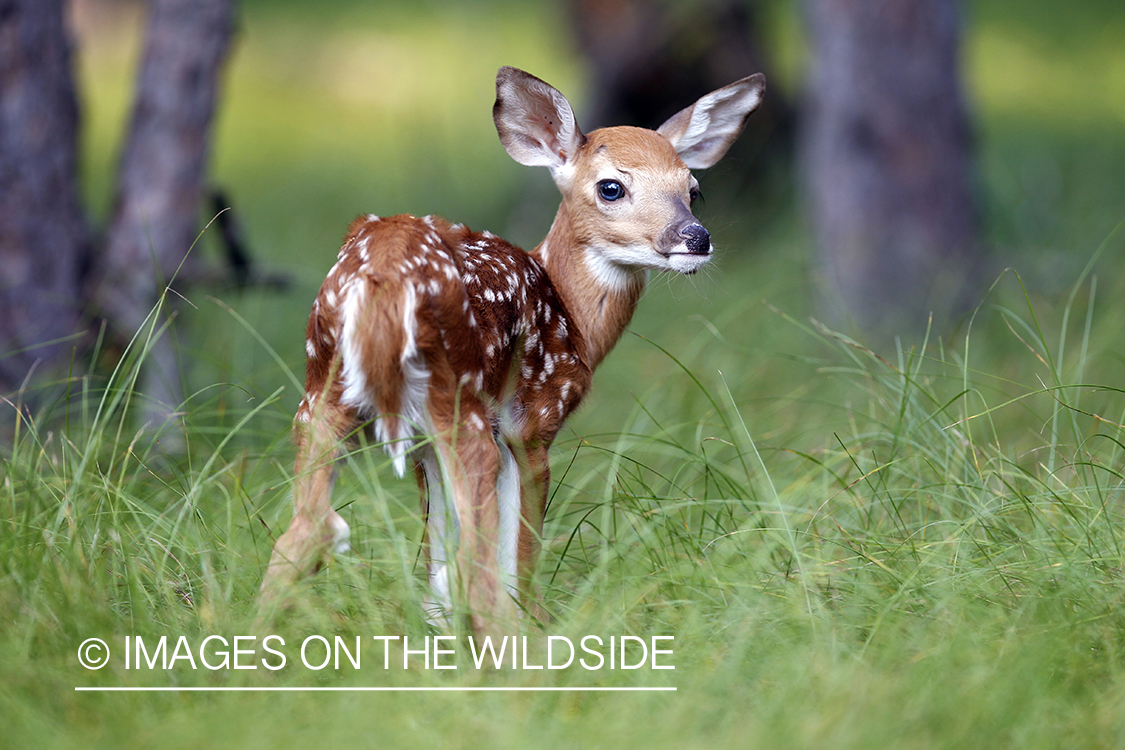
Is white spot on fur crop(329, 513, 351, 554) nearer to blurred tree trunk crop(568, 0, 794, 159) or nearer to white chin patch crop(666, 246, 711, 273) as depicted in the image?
white chin patch crop(666, 246, 711, 273)

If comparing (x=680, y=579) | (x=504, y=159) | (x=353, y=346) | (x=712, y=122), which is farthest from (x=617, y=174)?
(x=504, y=159)

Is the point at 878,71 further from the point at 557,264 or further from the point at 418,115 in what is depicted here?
the point at 418,115

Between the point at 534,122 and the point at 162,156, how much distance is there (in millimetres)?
1981

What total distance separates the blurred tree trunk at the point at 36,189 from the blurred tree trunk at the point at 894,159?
12.1 feet

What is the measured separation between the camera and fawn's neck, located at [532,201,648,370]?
3.06 m

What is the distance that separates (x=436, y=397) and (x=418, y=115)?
9567 mm

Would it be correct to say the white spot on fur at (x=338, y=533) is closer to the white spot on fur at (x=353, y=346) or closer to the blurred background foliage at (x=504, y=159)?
the white spot on fur at (x=353, y=346)

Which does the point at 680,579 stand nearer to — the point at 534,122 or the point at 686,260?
the point at 686,260

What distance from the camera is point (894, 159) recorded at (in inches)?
232

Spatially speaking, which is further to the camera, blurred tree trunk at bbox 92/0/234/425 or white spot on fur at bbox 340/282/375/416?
blurred tree trunk at bbox 92/0/234/425

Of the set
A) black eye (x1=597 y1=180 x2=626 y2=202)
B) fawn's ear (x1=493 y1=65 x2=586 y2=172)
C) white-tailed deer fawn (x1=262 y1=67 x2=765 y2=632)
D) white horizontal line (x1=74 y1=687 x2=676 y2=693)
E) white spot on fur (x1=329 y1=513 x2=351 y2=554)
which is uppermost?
fawn's ear (x1=493 y1=65 x2=586 y2=172)

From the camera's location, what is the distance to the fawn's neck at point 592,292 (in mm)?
3059

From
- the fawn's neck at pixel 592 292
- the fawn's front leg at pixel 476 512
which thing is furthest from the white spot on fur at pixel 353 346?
the fawn's neck at pixel 592 292

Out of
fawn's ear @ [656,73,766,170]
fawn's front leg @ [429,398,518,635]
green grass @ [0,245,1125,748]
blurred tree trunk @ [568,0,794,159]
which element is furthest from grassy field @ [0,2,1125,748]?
blurred tree trunk @ [568,0,794,159]
